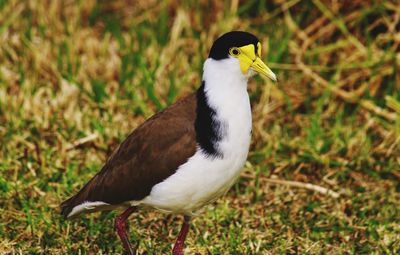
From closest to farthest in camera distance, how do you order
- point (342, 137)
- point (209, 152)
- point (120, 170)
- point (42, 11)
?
point (209, 152)
point (120, 170)
point (342, 137)
point (42, 11)

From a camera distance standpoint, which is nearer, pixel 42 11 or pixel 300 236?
pixel 300 236

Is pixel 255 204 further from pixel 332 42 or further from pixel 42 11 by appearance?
pixel 42 11

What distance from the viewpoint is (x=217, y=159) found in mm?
3701

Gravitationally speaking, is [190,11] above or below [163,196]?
above

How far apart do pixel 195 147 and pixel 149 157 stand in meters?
0.28

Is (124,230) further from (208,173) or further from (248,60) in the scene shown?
(248,60)

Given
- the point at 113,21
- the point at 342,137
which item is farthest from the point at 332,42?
the point at 113,21

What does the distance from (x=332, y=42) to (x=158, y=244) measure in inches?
99.6

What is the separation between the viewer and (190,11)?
660 cm

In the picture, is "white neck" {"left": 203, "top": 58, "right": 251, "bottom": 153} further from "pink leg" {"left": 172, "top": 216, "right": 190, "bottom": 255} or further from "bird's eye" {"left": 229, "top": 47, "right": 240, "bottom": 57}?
"pink leg" {"left": 172, "top": 216, "right": 190, "bottom": 255}

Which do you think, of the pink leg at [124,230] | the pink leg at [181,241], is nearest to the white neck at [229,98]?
the pink leg at [181,241]

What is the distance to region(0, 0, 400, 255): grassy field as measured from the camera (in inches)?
178

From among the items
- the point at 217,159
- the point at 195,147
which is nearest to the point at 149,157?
the point at 195,147

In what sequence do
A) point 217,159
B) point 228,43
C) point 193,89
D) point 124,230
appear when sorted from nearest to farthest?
point 217,159 < point 228,43 < point 124,230 < point 193,89
